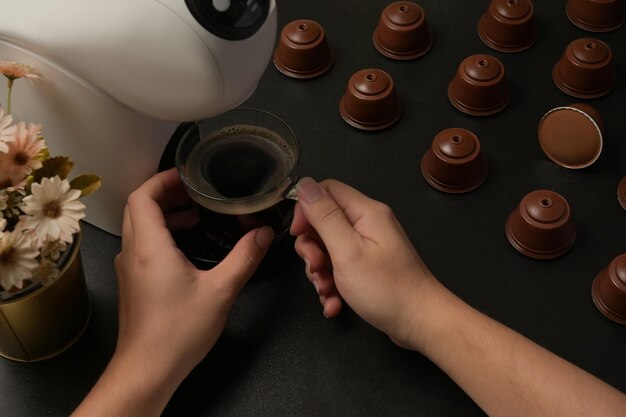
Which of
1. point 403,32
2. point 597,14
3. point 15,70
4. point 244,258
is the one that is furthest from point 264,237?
point 597,14

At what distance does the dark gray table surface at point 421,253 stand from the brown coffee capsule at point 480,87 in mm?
13

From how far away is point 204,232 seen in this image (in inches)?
34.5

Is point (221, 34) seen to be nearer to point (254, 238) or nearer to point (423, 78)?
point (254, 238)

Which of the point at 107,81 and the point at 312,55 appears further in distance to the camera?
the point at 312,55

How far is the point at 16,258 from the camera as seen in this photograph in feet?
2.04

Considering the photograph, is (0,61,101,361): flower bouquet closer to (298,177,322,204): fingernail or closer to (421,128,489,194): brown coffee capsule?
(298,177,322,204): fingernail

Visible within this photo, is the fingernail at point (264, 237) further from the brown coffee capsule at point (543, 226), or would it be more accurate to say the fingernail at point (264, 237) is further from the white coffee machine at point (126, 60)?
the brown coffee capsule at point (543, 226)

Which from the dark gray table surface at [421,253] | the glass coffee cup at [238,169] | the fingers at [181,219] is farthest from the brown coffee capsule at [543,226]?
the fingers at [181,219]

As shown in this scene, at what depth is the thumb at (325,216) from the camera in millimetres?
750

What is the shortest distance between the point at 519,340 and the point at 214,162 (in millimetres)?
359

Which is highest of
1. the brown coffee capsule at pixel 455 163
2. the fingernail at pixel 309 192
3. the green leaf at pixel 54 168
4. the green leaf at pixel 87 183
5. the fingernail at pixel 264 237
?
the green leaf at pixel 54 168

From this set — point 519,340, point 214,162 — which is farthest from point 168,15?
point 519,340

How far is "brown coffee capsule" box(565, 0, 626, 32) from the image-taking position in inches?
42.8

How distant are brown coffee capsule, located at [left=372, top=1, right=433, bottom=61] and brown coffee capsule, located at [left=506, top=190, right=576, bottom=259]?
0.96ft
